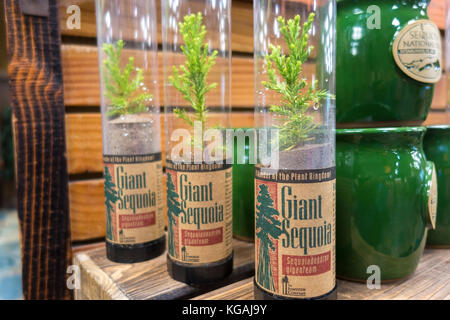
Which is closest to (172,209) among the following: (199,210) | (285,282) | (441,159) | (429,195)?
(199,210)

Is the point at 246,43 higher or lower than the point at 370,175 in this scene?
higher

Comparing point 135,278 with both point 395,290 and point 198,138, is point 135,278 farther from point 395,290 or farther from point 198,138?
point 395,290

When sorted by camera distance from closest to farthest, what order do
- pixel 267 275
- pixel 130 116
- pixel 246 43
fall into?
pixel 267 275 → pixel 130 116 → pixel 246 43

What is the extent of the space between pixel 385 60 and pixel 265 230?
1.49 feet

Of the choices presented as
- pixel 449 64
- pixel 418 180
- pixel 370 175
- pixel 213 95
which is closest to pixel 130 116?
pixel 213 95

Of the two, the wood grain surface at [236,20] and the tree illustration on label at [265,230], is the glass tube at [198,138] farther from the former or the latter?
the wood grain surface at [236,20]

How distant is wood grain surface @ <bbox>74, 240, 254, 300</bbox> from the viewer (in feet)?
2.44

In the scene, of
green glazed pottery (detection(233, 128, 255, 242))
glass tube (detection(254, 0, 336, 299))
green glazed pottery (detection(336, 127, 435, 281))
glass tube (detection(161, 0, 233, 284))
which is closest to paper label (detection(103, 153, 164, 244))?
glass tube (detection(161, 0, 233, 284))

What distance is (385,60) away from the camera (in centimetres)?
74

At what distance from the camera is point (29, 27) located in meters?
0.96

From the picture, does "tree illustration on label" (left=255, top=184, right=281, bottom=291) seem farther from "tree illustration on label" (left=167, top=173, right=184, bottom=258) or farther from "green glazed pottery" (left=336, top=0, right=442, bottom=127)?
"green glazed pottery" (left=336, top=0, right=442, bottom=127)

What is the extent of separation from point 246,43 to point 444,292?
988 millimetres

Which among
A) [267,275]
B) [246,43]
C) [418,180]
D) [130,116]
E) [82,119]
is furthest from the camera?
[246,43]
